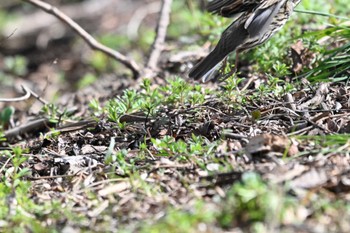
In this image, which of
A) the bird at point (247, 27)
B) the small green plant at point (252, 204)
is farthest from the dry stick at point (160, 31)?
the small green plant at point (252, 204)

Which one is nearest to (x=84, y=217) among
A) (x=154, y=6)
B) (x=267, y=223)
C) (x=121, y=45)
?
(x=267, y=223)

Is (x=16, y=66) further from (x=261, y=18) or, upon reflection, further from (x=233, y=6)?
(x=261, y=18)

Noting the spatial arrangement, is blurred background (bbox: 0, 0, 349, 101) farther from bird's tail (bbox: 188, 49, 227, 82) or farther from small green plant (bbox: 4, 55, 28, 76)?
bird's tail (bbox: 188, 49, 227, 82)

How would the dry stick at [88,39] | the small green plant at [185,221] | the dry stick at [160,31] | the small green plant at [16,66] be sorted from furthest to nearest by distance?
the small green plant at [16,66] → the dry stick at [160,31] → the dry stick at [88,39] → the small green plant at [185,221]

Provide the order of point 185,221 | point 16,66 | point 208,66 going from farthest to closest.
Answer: point 16,66, point 208,66, point 185,221

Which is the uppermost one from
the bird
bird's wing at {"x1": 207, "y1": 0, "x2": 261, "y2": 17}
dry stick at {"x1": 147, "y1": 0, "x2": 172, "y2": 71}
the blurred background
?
bird's wing at {"x1": 207, "y1": 0, "x2": 261, "y2": 17}

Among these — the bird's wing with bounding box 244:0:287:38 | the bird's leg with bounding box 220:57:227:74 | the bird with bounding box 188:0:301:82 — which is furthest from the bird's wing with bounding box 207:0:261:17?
the bird's leg with bounding box 220:57:227:74

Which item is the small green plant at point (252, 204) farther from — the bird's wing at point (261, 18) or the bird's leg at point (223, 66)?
the bird's leg at point (223, 66)

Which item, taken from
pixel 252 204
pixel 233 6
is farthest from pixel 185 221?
pixel 233 6
